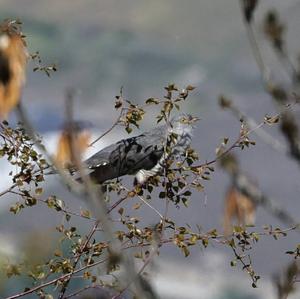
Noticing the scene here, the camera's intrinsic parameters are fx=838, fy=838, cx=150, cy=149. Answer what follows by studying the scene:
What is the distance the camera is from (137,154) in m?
4.60

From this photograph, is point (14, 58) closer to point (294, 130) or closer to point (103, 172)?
point (294, 130)

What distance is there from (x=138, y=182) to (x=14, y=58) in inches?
110

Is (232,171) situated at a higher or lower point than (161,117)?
lower

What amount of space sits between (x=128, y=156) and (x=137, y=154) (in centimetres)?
5

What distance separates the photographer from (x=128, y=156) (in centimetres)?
462

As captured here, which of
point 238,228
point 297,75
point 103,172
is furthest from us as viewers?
point 103,172

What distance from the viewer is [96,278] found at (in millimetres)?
4016

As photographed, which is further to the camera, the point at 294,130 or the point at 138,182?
the point at 138,182

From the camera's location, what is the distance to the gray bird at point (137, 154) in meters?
4.49

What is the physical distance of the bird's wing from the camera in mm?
4504

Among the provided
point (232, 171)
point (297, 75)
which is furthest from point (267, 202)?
point (297, 75)

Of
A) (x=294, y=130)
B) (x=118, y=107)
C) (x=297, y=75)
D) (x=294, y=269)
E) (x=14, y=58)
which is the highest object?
(x=118, y=107)

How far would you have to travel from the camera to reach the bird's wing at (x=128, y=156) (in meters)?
4.50

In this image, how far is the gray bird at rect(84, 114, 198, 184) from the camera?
14.7ft
